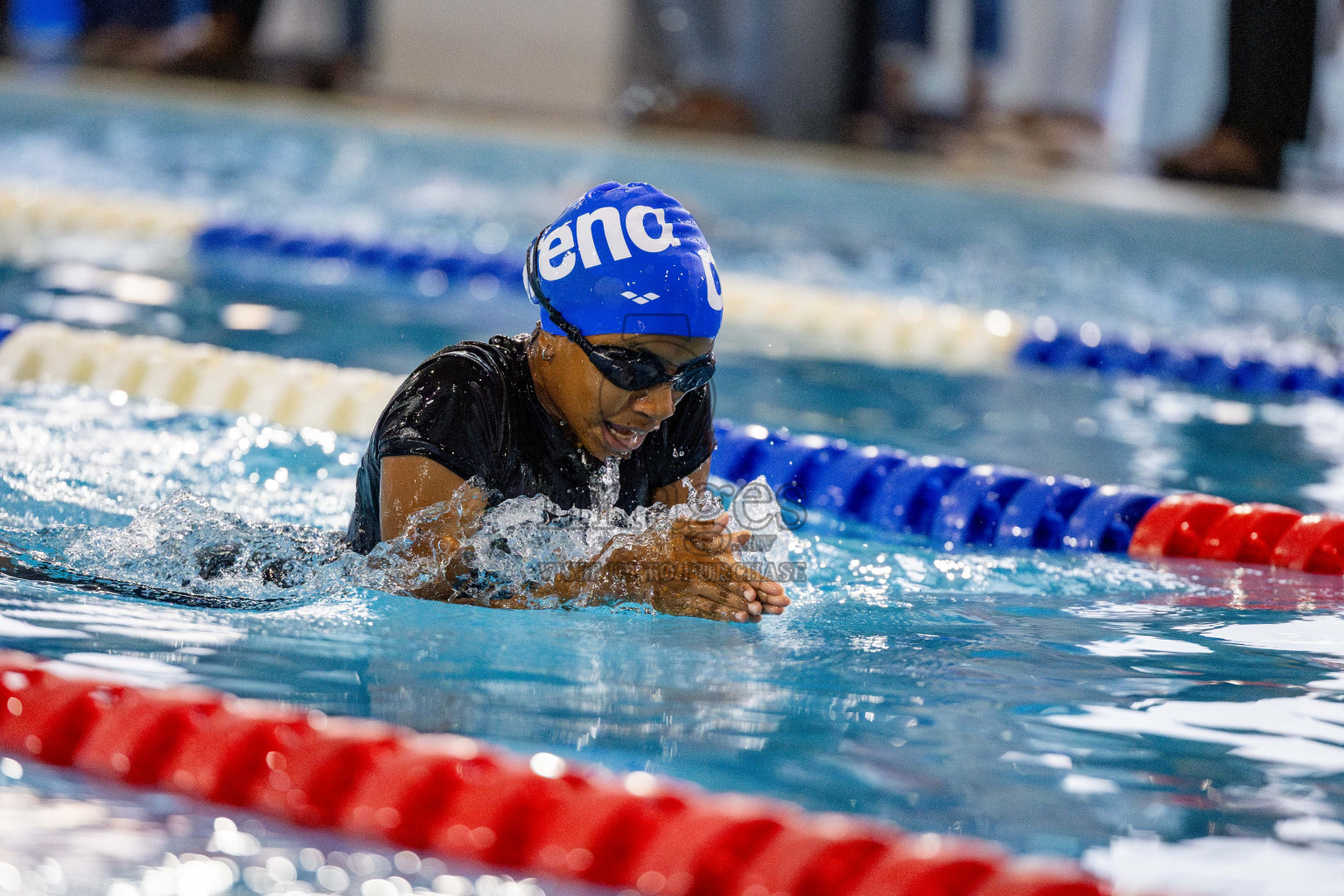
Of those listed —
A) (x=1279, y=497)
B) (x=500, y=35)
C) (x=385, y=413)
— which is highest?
(x=500, y=35)

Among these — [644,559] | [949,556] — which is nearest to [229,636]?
[644,559]

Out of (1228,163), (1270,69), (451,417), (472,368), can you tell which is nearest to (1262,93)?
(1270,69)

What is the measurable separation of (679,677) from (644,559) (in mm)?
286

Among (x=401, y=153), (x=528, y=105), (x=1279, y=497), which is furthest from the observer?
(x=528, y=105)

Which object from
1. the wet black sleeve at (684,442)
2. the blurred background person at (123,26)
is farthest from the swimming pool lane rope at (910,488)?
the blurred background person at (123,26)

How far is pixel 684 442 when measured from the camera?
3.09 m

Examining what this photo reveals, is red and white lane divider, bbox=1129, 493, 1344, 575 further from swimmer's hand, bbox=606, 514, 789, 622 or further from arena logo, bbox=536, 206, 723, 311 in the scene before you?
arena logo, bbox=536, 206, 723, 311

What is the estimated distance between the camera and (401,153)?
1245 cm

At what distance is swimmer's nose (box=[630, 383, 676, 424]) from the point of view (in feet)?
8.89

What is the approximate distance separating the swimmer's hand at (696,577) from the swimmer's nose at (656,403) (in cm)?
30

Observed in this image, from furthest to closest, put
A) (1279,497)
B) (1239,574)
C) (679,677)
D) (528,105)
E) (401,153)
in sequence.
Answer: (528,105) → (401,153) → (1279,497) → (1239,574) → (679,677)

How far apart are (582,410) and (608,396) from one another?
0.09 metres

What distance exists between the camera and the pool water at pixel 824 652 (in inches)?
86.0

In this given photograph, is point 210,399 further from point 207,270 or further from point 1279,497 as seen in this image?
point 1279,497
